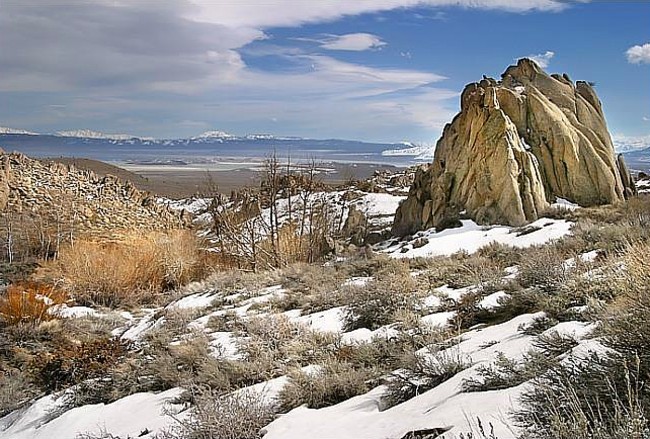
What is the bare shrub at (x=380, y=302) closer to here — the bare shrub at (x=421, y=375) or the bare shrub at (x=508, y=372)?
the bare shrub at (x=421, y=375)

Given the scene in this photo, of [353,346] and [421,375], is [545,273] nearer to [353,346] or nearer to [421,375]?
[353,346]

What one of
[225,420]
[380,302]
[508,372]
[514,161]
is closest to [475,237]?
[514,161]

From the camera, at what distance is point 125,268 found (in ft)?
51.7

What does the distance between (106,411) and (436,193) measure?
1402 centimetres

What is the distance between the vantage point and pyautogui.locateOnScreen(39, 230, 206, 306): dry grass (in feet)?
48.7

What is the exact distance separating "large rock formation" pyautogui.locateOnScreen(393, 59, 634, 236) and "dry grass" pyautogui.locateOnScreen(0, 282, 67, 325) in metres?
10.8

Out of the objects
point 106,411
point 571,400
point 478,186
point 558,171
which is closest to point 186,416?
point 106,411

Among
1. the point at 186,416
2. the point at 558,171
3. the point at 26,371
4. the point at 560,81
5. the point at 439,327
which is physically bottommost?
the point at 26,371

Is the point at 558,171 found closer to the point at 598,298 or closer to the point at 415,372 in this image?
the point at 598,298

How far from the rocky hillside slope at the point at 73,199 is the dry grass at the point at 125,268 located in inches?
236

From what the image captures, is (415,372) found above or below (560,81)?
below

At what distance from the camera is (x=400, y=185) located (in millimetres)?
41469

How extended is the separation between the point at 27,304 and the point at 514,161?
13.3 m

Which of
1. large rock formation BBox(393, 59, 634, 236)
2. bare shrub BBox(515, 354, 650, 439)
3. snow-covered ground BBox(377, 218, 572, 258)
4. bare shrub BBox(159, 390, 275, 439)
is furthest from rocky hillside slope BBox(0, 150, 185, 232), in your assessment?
bare shrub BBox(515, 354, 650, 439)
